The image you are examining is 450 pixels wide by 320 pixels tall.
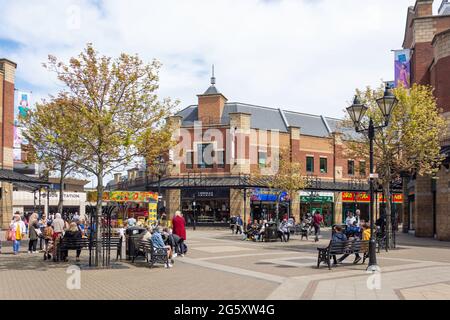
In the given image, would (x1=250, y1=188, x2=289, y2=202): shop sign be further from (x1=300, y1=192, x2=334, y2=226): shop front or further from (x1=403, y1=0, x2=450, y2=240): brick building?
(x1=403, y1=0, x2=450, y2=240): brick building

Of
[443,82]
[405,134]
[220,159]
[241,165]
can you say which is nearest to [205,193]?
[220,159]

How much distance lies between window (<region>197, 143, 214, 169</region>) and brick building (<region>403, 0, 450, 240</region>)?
17046mm

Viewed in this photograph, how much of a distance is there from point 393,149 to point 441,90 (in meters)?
8.01

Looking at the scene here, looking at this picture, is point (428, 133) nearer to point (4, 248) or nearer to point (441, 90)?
point (441, 90)

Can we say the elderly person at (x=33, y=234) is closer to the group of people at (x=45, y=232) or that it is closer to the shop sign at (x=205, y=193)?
the group of people at (x=45, y=232)

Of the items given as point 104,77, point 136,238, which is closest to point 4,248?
point 136,238

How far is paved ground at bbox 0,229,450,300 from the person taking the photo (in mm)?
9625

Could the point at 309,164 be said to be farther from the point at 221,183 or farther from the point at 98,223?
the point at 98,223

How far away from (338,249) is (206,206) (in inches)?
1083

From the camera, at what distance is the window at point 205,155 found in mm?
41906

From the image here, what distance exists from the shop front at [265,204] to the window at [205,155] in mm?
5042

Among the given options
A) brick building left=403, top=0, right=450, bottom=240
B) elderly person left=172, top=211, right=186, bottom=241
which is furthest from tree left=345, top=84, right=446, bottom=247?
elderly person left=172, top=211, right=186, bottom=241

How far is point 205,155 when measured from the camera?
42062 millimetres

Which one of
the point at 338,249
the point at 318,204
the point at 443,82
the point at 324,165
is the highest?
the point at 443,82
